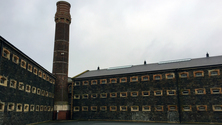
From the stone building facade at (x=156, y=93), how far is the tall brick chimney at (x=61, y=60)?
233 cm

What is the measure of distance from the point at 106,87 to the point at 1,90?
21.4m

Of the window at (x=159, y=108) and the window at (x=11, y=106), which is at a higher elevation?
the window at (x=11, y=106)

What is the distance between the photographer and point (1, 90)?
19.7m

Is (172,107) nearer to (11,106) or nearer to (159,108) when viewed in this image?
(159,108)

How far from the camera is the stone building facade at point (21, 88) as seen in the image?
66.7ft

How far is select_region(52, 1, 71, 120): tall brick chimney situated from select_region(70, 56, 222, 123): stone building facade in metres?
2.33

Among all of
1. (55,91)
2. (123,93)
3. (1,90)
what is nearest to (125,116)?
(123,93)

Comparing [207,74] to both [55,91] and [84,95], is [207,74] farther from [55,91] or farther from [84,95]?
[55,91]

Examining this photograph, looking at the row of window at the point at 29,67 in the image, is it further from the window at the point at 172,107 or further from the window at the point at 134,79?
the window at the point at 172,107

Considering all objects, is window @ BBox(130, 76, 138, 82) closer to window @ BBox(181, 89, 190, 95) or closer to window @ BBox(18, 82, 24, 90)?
window @ BBox(181, 89, 190, 95)

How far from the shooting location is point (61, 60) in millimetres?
40156

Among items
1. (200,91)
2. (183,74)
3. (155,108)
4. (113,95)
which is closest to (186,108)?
(200,91)

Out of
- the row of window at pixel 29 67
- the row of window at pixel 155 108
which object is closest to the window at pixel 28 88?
the row of window at pixel 29 67

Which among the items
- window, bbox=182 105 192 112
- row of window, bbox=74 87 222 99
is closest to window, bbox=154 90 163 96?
row of window, bbox=74 87 222 99
